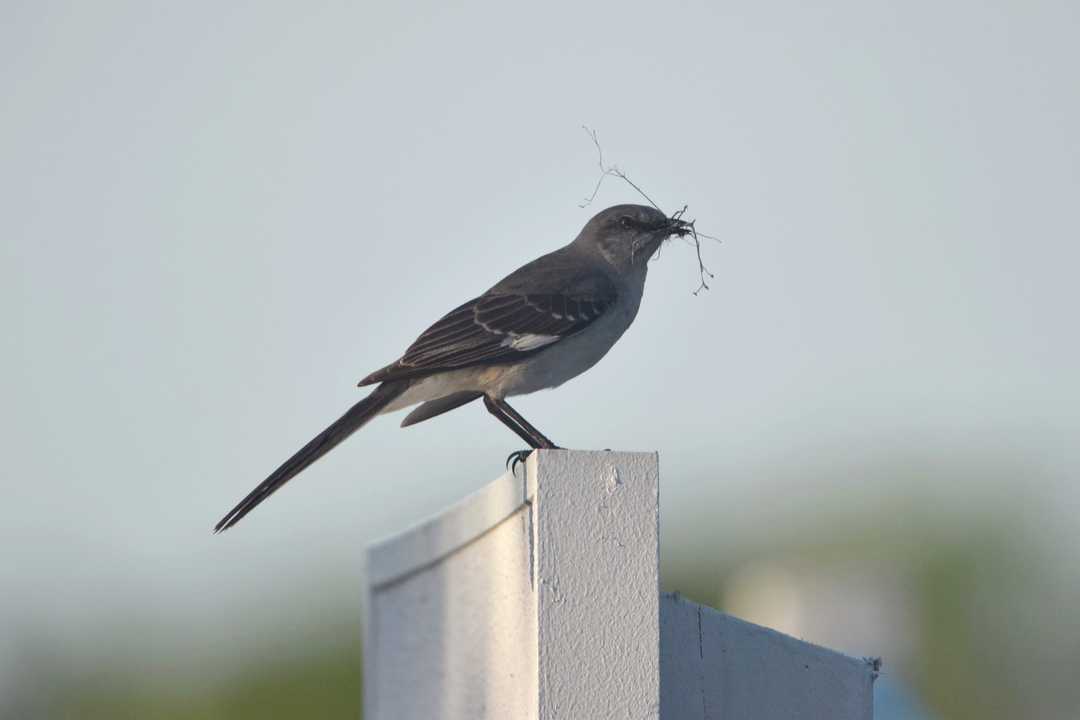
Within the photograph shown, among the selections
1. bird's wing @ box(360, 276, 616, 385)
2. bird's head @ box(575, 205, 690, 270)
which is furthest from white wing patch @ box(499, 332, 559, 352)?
bird's head @ box(575, 205, 690, 270)

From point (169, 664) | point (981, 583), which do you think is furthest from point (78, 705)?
point (981, 583)

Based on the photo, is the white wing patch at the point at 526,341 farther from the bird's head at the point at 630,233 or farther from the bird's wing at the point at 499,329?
the bird's head at the point at 630,233

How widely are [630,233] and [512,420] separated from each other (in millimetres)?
1264

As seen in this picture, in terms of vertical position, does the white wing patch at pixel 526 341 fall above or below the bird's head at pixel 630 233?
below

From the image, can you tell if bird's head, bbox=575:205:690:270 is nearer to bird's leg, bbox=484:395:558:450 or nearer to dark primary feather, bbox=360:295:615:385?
dark primary feather, bbox=360:295:615:385

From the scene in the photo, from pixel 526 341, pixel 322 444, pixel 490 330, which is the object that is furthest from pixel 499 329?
pixel 322 444

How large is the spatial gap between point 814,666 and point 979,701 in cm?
1117

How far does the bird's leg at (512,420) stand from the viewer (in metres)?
7.23

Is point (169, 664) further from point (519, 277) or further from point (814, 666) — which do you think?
point (814, 666)

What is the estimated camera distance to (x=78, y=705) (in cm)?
1399

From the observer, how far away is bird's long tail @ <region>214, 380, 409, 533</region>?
620cm

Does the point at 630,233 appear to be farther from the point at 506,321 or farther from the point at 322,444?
the point at 322,444

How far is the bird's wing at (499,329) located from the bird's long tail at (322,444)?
2.6 inches

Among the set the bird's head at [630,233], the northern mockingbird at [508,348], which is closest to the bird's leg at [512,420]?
the northern mockingbird at [508,348]
